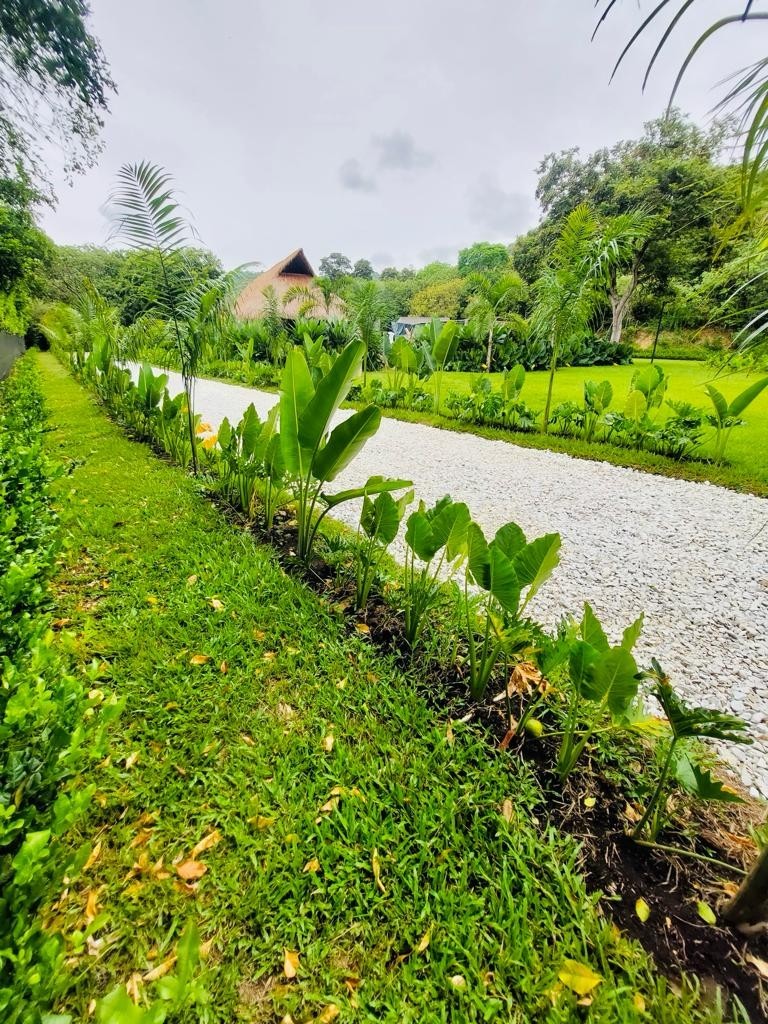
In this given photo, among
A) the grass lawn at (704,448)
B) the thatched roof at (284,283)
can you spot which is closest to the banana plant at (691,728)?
the grass lawn at (704,448)

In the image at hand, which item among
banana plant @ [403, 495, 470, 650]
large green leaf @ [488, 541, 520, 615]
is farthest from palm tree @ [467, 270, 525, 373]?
large green leaf @ [488, 541, 520, 615]

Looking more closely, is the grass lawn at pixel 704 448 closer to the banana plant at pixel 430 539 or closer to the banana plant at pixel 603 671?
the banana plant at pixel 430 539

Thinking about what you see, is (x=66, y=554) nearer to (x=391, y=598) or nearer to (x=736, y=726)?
(x=391, y=598)

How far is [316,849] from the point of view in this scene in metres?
1.36

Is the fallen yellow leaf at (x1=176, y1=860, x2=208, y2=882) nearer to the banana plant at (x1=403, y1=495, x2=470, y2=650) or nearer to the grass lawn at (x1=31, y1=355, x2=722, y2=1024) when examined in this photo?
the grass lawn at (x1=31, y1=355, x2=722, y2=1024)

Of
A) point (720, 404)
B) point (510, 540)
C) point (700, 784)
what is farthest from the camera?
point (720, 404)

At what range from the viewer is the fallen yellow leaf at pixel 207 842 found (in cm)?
133

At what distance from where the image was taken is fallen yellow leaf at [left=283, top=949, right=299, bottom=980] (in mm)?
1088

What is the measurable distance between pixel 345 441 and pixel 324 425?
0.49 feet

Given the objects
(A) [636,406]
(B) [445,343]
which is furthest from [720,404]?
(B) [445,343]

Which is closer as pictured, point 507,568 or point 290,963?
point 290,963

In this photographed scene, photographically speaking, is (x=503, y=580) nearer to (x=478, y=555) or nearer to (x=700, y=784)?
(x=478, y=555)

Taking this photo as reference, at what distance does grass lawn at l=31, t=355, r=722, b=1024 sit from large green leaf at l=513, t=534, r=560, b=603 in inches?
28.3

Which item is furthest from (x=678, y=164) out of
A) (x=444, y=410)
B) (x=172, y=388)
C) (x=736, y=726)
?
(x=736, y=726)
